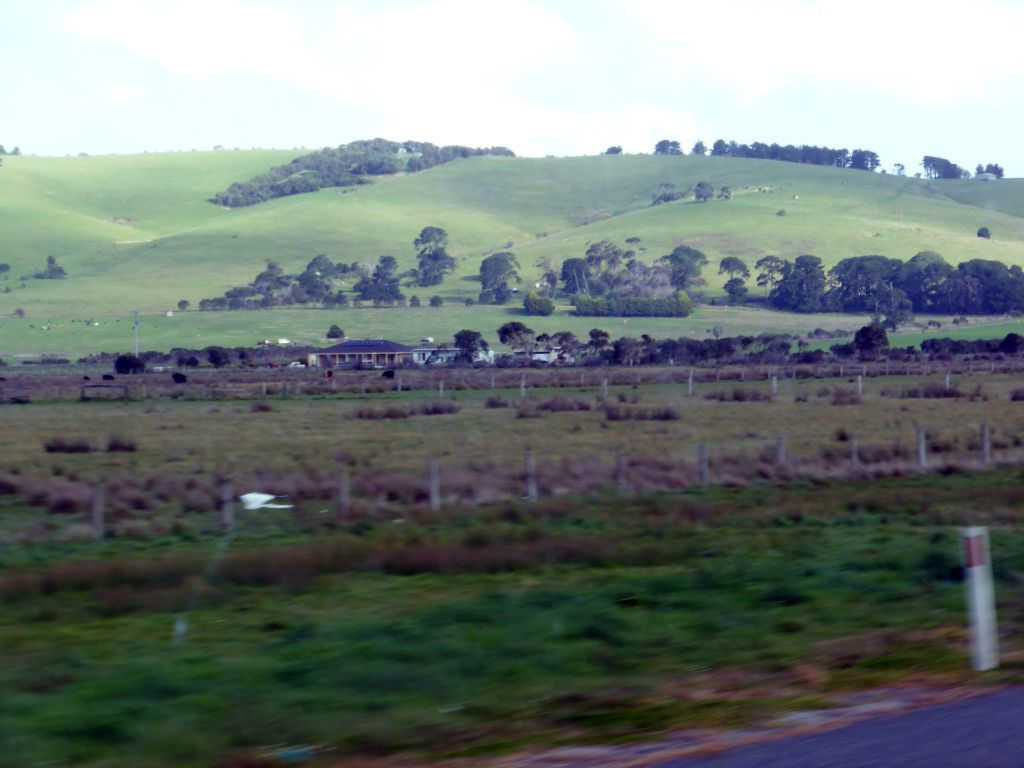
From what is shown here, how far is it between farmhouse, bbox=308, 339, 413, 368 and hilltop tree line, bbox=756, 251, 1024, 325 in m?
49.8

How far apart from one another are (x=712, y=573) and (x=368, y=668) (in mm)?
4921

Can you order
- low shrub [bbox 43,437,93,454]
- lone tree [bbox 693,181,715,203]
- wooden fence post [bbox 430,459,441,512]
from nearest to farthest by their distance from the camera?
wooden fence post [bbox 430,459,441,512] → low shrub [bbox 43,437,93,454] → lone tree [bbox 693,181,715,203]

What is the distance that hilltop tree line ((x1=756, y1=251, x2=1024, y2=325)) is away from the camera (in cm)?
12038

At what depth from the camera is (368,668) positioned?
8.72 metres

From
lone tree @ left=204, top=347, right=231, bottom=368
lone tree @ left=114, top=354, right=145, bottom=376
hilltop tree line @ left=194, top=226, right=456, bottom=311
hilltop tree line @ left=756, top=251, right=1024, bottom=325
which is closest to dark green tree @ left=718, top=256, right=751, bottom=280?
hilltop tree line @ left=756, top=251, right=1024, bottom=325

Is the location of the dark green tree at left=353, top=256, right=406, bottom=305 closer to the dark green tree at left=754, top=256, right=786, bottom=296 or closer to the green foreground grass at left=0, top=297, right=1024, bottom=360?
the green foreground grass at left=0, top=297, right=1024, bottom=360

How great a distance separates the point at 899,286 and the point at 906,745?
405ft

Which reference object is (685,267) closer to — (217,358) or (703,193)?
(703,193)

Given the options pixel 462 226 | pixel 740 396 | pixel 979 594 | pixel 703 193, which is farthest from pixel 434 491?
pixel 703 193

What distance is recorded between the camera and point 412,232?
169875 millimetres

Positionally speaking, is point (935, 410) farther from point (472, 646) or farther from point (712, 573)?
point (472, 646)

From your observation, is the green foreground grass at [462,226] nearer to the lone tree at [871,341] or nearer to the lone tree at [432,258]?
the lone tree at [432,258]

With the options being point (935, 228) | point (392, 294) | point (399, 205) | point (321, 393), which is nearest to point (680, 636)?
point (321, 393)

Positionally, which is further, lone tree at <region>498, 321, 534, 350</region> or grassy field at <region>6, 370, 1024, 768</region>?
lone tree at <region>498, 321, 534, 350</region>
